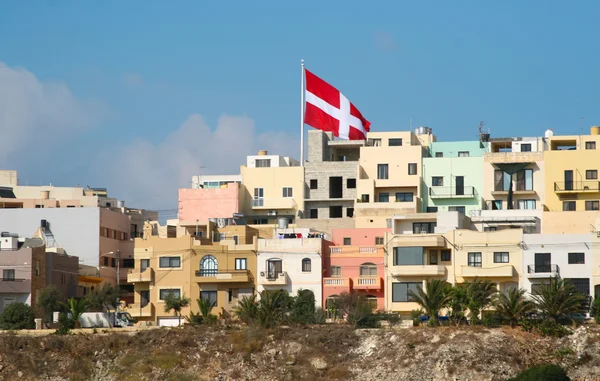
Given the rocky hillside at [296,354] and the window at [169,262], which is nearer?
the rocky hillside at [296,354]

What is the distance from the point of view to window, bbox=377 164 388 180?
103688mm

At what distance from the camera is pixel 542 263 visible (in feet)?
289

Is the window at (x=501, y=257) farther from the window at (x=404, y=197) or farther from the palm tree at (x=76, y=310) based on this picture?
the palm tree at (x=76, y=310)

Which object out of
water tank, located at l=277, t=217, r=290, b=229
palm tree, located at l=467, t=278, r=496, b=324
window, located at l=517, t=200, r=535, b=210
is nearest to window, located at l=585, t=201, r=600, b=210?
window, located at l=517, t=200, r=535, b=210

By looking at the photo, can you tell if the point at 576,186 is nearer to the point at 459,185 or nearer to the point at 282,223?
the point at 459,185

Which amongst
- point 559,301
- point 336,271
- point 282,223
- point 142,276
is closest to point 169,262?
point 142,276

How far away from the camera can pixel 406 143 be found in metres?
109

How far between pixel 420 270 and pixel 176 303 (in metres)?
14.3

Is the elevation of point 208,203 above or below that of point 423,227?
above

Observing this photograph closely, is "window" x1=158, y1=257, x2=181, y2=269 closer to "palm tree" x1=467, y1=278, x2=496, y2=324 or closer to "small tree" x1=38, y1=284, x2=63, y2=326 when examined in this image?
"small tree" x1=38, y1=284, x2=63, y2=326

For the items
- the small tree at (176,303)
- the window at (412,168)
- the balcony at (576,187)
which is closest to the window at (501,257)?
the balcony at (576,187)

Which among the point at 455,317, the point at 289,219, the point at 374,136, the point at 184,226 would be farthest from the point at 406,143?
the point at 455,317

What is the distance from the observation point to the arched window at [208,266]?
3681 inches

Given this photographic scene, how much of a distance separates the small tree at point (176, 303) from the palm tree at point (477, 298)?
1730cm
